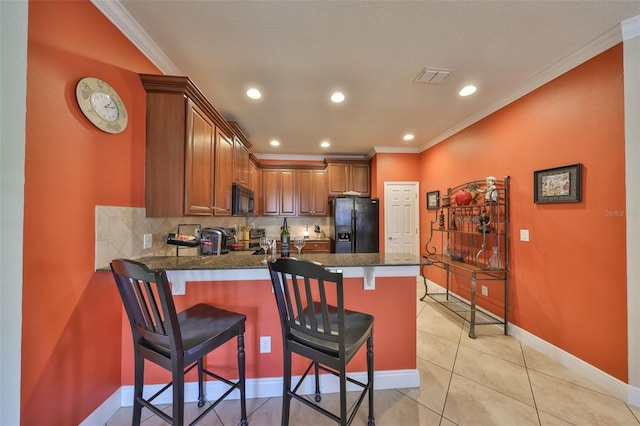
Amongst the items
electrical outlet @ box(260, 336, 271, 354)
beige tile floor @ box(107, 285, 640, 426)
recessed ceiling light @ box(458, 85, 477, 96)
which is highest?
recessed ceiling light @ box(458, 85, 477, 96)

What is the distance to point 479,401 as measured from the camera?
159 centimetres

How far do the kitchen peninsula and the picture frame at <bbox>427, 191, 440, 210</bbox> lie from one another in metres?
2.49

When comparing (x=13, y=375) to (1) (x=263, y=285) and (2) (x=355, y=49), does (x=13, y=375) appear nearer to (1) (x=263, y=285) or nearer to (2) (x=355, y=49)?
(1) (x=263, y=285)

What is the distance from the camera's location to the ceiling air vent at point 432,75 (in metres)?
2.06

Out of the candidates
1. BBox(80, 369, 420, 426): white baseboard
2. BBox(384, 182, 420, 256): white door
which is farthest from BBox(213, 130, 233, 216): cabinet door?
BBox(384, 182, 420, 256): white door

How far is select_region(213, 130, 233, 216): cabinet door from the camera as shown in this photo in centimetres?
229

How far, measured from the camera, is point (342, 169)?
4.58 metres

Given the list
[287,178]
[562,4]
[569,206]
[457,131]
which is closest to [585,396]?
[569,206]

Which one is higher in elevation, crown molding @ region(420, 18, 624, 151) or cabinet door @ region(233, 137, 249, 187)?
crown molding @ region(420, 18, 624, 151)

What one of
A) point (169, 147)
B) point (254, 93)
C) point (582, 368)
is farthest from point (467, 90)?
point (169, 147)

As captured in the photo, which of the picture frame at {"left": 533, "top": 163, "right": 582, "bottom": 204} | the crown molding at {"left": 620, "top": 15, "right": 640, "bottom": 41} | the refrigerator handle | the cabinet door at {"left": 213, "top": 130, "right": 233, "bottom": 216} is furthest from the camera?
the refrigerator handle

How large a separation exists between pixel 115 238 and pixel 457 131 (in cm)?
406

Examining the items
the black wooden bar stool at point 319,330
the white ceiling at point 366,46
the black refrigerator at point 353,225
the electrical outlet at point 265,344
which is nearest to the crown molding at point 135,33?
the white ceiling at point 366,46

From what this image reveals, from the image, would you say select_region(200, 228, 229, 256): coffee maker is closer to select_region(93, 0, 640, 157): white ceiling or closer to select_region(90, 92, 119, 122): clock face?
select_region(90, 92, 119, 122): clock face
